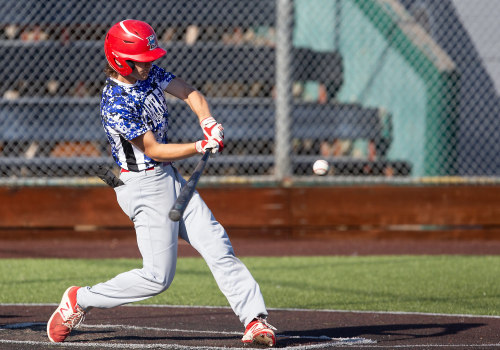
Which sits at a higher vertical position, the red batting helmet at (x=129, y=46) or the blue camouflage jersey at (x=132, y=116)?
the red batting helmet at (x=129, y=46)

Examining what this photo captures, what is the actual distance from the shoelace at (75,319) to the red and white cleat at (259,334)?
92cm

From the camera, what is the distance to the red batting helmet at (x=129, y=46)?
4.54 m

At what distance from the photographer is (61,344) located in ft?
15.3

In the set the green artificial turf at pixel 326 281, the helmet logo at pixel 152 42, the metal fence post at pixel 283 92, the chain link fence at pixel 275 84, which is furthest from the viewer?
the chain link fence at pixel 275 84

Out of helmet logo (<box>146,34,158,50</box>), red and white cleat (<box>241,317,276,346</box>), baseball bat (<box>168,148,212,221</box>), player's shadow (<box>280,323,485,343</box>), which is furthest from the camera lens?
player's shadow (<box>280,323,485,343</box>)

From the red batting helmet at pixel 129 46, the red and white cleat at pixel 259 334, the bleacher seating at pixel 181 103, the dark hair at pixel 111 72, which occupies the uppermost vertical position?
the red batting helmet at pixel 129 46

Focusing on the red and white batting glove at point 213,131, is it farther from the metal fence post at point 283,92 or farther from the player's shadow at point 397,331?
the metal fence post at point 283,92

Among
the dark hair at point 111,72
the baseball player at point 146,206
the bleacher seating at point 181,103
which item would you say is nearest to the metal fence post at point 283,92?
the bleacher seating at point 181,103

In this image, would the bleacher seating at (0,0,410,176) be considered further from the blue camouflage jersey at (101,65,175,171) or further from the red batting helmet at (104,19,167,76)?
the red batting helmet at (104,19,167,76)

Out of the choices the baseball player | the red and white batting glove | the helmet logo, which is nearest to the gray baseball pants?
the baseball player

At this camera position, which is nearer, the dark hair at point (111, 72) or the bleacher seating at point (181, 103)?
the dark hair at point (111, 72)

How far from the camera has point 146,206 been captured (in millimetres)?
4688

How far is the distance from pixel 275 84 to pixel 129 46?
709 cm

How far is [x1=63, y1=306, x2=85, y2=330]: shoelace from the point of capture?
15.5 ft
